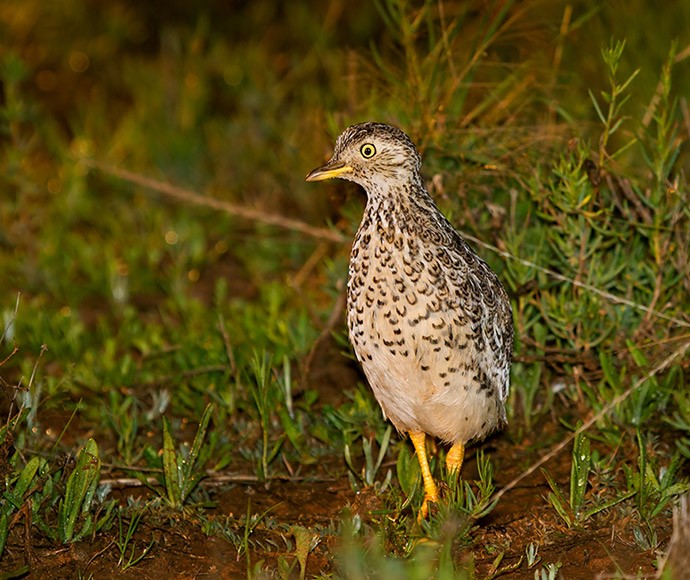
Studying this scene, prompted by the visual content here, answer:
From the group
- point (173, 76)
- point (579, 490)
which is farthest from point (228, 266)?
point (579, 490)

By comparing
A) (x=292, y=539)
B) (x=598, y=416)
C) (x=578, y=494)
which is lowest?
(x=292, y=539)

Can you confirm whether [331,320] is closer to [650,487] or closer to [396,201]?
[396,201]

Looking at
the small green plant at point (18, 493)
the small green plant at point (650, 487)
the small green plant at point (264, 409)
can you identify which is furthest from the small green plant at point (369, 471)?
the small green plant at point (18, 493)

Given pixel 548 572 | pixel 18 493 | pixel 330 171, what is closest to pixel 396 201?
pixel 330 171

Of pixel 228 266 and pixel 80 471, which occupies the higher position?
pixel 80 471

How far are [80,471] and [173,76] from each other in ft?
15.3

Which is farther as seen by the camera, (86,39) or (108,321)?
(86,39)

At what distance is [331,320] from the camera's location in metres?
5.19

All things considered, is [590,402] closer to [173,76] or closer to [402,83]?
[402,83]

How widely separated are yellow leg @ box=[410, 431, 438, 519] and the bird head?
982mm

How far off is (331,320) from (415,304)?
144cm

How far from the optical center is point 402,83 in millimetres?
5176

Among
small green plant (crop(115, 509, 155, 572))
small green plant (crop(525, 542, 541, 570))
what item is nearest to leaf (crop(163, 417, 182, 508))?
small green plant (crop(115, 509, 155, 572))

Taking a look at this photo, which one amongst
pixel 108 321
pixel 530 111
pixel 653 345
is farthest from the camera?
pixel 108 321
